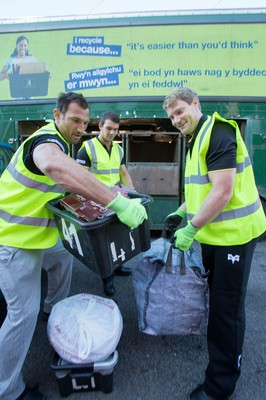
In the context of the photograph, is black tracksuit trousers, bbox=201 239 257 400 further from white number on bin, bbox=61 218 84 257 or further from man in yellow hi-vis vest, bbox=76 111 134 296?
man in yellow hi-vis vest, bbox=76 111 134 296

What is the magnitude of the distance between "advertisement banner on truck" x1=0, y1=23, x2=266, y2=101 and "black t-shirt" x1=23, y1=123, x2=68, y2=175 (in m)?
3.11

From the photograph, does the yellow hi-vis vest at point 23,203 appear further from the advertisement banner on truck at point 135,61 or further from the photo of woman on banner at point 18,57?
the photo of woman on banner at point 18,57

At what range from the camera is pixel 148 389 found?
1.75 meters

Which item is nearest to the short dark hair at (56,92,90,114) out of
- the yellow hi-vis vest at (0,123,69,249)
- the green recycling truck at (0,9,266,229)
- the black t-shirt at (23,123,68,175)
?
the yellow hi-vis vest at (0,123,69,249)

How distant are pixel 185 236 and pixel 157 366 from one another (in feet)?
3.31

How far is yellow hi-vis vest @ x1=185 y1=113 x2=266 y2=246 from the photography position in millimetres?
1479

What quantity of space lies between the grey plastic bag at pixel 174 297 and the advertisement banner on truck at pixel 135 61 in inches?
124

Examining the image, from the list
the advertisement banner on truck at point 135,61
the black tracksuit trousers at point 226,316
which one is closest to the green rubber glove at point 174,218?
the black tracksuit trousers at point 226,316

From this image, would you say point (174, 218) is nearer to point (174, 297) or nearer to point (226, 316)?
point (174, 297)

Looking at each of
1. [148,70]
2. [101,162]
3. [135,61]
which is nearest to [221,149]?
[101,162]

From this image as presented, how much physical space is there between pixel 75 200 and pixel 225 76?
3536 mm

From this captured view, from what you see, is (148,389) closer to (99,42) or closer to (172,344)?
(172,344)

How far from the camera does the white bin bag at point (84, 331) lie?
159 centimetres

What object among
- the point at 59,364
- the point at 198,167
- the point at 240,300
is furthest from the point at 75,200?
the point at 240,300
